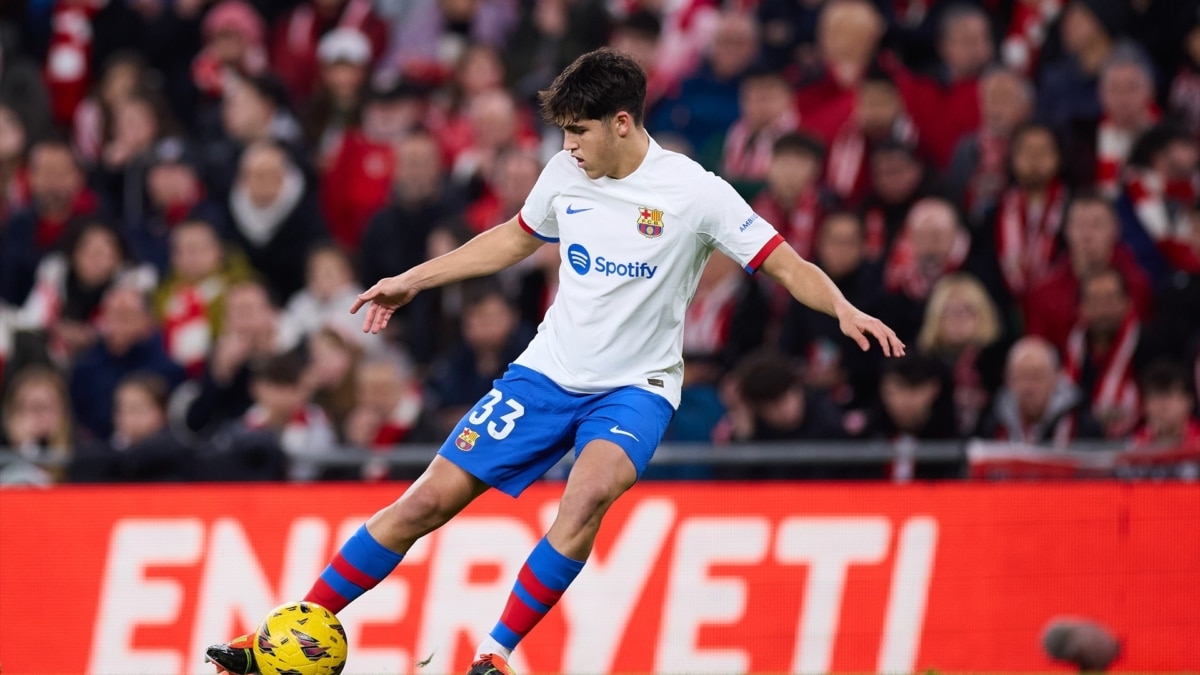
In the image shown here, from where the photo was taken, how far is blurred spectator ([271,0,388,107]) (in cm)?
1484

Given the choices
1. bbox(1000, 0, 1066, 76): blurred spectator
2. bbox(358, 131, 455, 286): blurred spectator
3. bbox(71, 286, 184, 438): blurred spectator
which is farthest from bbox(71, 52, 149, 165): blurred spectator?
bbox(1000, 0, 1066, 76): blurred spectator

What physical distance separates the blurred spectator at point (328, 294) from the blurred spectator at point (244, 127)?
1.27 meters

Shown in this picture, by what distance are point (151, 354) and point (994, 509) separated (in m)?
5.75

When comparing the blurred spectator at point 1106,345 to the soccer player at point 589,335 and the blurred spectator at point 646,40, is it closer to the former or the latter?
the blurred spectator at point 646,40

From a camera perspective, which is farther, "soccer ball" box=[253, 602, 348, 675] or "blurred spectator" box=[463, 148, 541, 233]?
"blurred spectator" box=[463, 148, 541, 233]

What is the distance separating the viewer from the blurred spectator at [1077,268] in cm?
1109

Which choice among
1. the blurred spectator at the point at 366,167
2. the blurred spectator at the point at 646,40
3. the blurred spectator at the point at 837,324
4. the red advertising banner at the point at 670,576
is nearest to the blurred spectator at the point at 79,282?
the blurred spectator at the point at 366,167

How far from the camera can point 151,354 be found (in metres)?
12.1

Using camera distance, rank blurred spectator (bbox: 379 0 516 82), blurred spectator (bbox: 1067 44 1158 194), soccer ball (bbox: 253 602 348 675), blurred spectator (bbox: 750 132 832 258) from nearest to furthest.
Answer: soccer ball (bbox: 253 602 348 675) → blurred spectator (bbox: 750 132 832 258) → blurred spectator (bbox: 1067 44 1158 194) → blurred spectator (bbox: 379 0 516 82)

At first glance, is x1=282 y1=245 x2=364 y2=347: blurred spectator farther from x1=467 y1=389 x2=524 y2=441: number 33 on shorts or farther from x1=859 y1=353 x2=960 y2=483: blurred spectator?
x1=467 y1=389 x2=524 y2=441: number 33 on shorts

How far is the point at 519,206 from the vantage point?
11.9 metres

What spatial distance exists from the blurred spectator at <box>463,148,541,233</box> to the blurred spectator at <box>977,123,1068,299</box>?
2.97 metres

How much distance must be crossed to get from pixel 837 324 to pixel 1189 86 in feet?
10.9

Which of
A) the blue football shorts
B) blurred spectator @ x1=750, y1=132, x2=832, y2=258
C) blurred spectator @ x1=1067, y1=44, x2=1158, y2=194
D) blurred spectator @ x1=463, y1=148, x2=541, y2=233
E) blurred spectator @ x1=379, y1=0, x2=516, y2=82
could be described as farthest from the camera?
blurred spectator @ x1=379, y1=0, x2=516, y2=82
